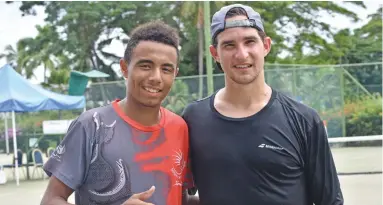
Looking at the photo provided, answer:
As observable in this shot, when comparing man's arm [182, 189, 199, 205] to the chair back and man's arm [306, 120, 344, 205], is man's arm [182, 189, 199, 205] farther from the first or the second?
the chair back

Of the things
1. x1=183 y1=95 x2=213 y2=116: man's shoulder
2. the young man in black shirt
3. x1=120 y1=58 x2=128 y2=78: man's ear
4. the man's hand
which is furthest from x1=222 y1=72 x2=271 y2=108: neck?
the man's hand

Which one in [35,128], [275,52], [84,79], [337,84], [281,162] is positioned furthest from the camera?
[275,52]

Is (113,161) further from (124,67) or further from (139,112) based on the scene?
(124,67)

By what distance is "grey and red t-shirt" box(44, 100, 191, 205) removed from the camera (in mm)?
2359

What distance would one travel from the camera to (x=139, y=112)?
254 centimetres

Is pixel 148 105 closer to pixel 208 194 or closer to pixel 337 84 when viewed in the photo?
pixel 208 194

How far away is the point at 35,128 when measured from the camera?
76.2 ft

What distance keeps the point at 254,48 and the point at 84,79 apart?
15.2 m

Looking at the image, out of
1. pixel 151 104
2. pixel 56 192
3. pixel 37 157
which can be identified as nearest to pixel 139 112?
pixel 151 104

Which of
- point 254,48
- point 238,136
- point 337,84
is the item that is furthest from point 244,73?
point 337,84

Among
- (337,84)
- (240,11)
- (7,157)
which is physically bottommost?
(7,157)

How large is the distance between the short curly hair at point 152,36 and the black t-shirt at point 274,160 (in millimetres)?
445

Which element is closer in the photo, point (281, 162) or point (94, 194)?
point (94, 194)

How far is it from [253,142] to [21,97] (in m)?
11.7
